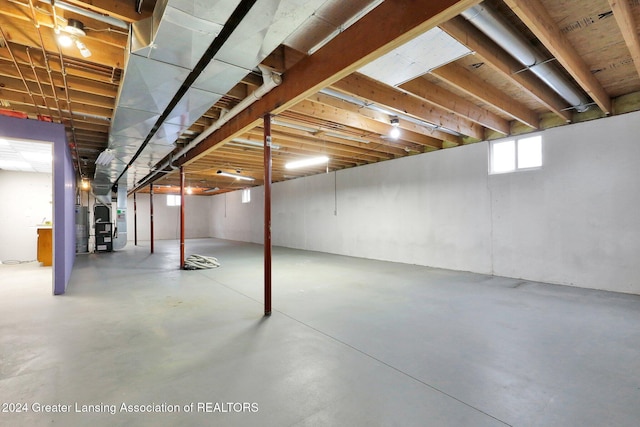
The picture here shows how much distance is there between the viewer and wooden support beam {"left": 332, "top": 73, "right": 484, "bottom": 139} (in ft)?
10.4

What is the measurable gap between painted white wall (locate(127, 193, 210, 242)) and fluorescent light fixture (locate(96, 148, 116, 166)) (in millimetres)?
8821

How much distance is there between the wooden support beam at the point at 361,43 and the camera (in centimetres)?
170

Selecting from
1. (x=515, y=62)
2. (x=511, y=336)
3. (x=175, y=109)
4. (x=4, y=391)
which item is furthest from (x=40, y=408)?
(x=515, y=62)

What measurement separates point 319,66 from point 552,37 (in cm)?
184

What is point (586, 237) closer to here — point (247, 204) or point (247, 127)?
point (247, 127)

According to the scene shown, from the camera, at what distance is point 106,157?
16.9 ft

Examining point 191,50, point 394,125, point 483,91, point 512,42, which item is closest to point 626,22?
point 512,42

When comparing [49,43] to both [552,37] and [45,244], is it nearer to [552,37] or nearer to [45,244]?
[552,37]

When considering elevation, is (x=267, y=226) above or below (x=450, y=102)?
below

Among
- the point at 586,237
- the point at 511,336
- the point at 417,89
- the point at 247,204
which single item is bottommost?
the point at 511,336

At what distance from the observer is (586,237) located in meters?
4.15

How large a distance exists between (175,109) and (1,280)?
202 inches

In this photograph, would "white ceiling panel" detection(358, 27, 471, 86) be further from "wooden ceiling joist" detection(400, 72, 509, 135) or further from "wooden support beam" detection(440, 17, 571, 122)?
"wooden ceiling joist" detection(400, 72, 509, 135)

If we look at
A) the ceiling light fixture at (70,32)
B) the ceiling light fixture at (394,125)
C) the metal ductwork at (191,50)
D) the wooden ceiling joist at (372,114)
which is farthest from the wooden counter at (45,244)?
the ceiling light fixture at (394,125)
